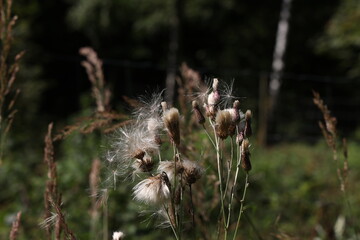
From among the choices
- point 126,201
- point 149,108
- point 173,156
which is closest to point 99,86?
point 149,108

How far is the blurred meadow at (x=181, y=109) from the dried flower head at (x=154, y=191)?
7 centimetres

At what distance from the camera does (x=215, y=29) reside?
2267 centimetres

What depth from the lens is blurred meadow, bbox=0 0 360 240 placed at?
4.58 feet

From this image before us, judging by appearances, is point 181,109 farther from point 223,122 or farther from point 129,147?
point 223,122

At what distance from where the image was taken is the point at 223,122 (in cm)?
89

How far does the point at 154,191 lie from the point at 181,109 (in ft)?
3.02

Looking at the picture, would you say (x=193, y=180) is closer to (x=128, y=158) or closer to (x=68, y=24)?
(x=128, y=158)

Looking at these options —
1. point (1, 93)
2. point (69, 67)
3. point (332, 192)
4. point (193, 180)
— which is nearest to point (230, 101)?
point (193, 180)

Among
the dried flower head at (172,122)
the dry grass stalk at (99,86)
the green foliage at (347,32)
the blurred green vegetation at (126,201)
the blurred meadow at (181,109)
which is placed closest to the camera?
the dried flower head at (172,122)

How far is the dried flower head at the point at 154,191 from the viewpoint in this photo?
89cm

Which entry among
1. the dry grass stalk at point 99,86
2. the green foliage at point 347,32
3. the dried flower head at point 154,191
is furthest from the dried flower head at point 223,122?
the green foliage at point 347,32

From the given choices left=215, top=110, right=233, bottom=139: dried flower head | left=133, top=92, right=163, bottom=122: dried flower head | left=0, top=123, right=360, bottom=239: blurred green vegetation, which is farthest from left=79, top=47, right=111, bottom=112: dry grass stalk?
left=215, top=110, right=233, bottom=139: dried flower head

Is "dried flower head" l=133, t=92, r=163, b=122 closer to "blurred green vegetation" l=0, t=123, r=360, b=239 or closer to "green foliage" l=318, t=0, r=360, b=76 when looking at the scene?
"blurred green vegetation" l=0, t=123, r=360, b=239

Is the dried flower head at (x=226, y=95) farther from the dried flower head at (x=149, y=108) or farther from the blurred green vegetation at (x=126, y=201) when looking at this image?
the blurred green vegetation at (x=126, y=201)
